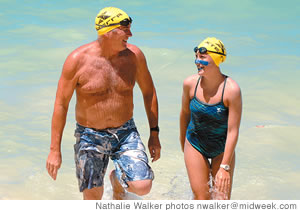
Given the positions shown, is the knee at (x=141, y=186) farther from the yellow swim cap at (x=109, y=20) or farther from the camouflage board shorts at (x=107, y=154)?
the yellow swim cap at (x=109, y=20)

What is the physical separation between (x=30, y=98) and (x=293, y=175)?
213 inches

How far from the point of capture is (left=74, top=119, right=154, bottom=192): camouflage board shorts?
454 cm

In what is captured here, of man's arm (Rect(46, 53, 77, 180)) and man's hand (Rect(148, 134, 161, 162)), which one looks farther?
man's hand (Rect(148, 134, 161, 162))

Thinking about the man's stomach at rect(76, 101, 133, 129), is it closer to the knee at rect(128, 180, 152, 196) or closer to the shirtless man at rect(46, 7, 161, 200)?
the shirtless man at rect(46, 7, 161, 200)

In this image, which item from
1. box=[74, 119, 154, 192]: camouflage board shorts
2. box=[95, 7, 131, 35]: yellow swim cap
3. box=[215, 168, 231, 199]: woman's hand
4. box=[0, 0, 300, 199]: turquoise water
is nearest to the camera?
box=[215, 168, 231, 199]: woman's hand

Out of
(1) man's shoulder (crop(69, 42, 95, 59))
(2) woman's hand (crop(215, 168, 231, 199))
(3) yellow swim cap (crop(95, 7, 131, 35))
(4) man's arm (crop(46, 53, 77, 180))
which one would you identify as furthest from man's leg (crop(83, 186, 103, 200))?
(3) yellow swim cap (crop(95, 7, 131, 35))

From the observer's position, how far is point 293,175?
6992 mm

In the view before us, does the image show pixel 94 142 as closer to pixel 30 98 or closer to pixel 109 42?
pixel 109 42

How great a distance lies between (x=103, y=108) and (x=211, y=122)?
3.00ft

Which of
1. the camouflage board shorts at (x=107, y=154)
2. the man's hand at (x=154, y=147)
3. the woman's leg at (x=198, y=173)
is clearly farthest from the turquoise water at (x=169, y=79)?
the woman's leg at (x=198, y=173)

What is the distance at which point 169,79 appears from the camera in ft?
38.4

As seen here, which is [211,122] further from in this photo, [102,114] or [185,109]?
[102,114]

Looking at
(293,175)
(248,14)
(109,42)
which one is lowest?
(293,175)

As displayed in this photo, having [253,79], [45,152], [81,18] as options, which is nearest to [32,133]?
[45,152]
